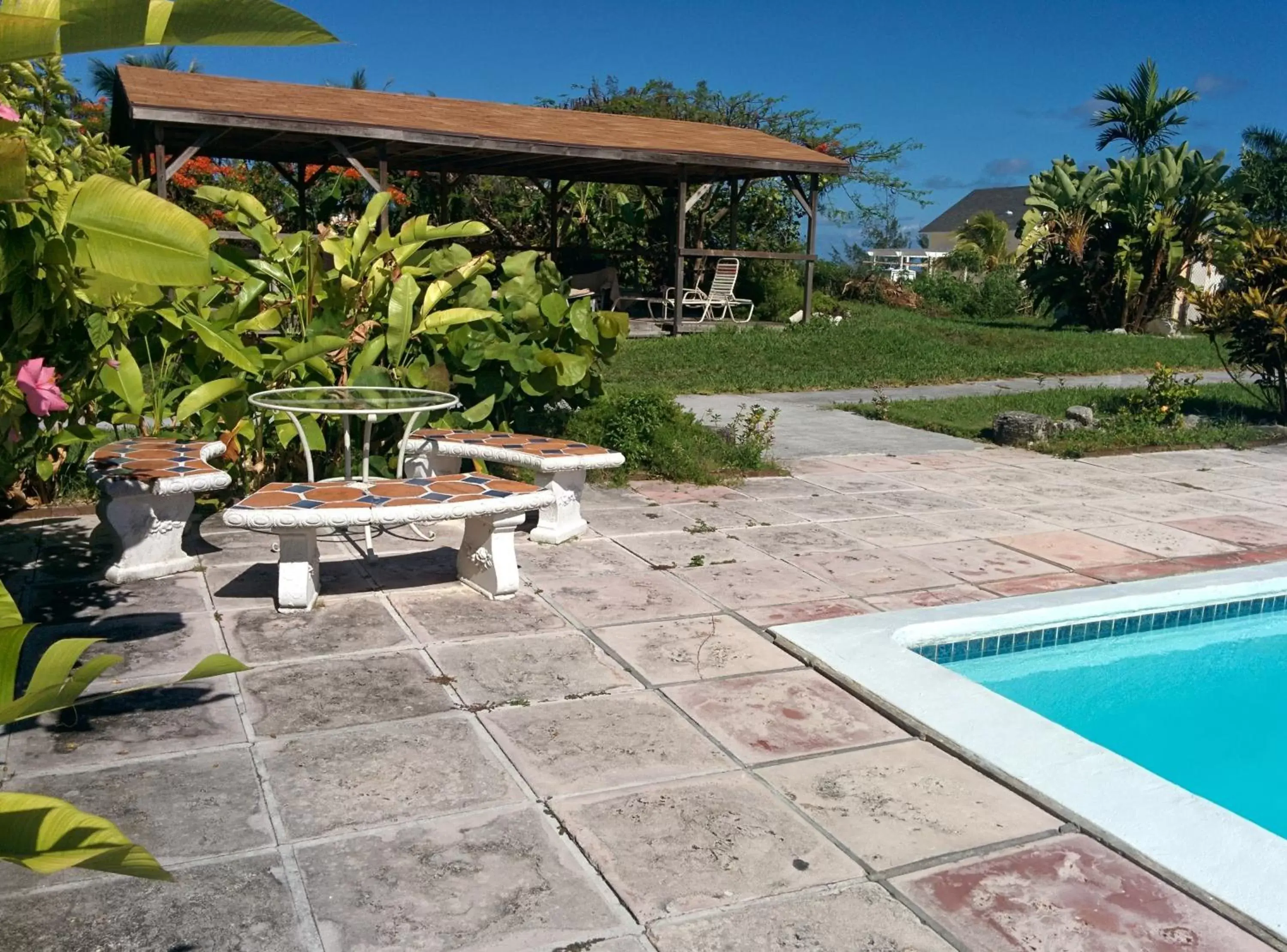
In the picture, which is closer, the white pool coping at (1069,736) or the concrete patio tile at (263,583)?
the white pool coping at (1069,736)

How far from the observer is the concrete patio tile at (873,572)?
5.56 metres

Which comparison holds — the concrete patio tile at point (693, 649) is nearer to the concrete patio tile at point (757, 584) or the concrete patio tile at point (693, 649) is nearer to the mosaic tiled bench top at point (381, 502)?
the concrete patio tile at point (757, 584)

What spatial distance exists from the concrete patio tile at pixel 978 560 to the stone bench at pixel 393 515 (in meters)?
2.15

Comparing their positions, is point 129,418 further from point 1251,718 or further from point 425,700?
point 1251,718

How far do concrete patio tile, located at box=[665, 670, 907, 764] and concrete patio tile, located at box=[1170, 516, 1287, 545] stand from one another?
3706 mm

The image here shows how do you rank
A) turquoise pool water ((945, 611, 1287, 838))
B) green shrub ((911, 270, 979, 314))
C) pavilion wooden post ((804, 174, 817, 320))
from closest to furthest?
turquoise pool water ((945, 611, 1287, 838)) → pavilion wooden post ((804, 174, 817, 320)) → green shrub ((911, 270, 979, 314))

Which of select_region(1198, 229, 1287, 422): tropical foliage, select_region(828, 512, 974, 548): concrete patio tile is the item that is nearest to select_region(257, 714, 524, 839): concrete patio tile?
select_region(828, 512, 974, 548): concrete patio tile

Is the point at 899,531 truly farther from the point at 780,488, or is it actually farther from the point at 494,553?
the point at 494,553

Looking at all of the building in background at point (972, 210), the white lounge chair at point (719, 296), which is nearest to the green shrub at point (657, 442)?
the white lounge chair at point (719, 296)

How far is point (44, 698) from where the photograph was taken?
5.54 ft

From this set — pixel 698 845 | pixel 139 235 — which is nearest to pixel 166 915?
pixel 698 845

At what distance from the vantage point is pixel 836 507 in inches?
289

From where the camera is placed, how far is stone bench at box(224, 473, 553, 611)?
4582 mm

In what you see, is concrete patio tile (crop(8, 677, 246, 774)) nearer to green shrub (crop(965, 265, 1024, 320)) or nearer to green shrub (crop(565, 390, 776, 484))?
green shrub (crop(565, 390, 776, 484))
